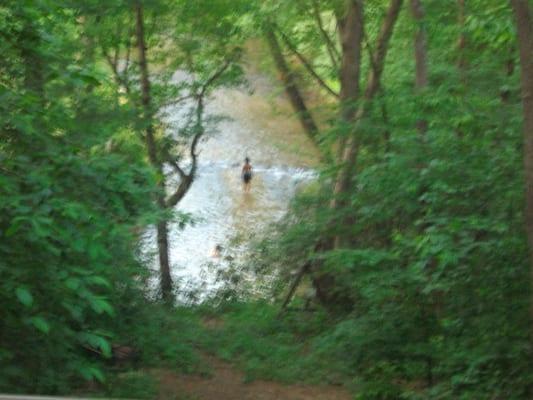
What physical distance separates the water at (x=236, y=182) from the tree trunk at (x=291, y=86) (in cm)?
39

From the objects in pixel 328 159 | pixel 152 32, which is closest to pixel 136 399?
pixel 328 159

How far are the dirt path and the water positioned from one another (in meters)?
6.98

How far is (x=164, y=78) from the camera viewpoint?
17688mm

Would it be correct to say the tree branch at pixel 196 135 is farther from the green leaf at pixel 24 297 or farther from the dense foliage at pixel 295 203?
the green leaf at pixel 24 297

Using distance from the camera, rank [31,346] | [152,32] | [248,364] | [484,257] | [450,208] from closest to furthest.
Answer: [31,346] < [484,257] < [450,208] < [248,364] < [152,32]

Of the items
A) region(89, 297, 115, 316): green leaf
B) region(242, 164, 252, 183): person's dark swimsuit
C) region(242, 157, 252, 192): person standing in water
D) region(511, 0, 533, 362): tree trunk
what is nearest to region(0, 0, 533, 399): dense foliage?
region(89, 297, 115, 316): green leaf

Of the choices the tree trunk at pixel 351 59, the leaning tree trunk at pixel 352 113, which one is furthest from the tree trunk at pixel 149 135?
the tree trunk at pixel 351 59

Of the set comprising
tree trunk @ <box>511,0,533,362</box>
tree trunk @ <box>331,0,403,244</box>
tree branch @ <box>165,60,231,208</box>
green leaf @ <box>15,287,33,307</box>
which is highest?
tree branch @ <box>165,60,231,208</box>

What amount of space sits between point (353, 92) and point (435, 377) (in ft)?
23.3

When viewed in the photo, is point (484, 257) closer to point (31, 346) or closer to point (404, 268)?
point (404, 268)

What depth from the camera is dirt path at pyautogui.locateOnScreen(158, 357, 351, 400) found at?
966 cm

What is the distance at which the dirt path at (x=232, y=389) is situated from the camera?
380 inches

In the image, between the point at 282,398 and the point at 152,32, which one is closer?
the point at 282,398

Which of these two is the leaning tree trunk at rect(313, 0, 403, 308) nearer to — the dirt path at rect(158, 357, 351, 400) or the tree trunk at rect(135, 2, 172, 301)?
the dirt path at rect(158, 357, 351, 400)
